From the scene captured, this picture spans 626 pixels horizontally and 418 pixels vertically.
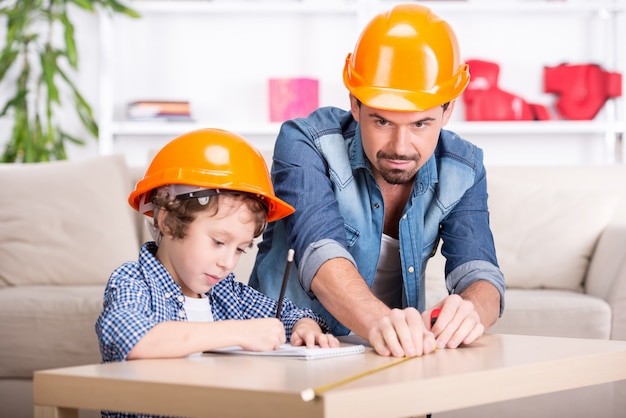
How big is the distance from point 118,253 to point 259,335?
189cm

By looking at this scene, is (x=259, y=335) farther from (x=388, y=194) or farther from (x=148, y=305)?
(x=388, y=194)

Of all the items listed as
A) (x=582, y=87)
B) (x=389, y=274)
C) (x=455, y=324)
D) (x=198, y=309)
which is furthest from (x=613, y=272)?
(x=582, y=87)

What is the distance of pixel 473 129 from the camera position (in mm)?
4551

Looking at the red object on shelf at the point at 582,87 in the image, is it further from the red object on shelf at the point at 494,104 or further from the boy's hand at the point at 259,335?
the boy's hand at the point at 259,335

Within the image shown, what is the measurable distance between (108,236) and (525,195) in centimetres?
147

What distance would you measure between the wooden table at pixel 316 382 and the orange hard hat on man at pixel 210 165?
11.4 inches

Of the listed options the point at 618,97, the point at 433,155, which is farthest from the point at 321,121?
the point at 618,97

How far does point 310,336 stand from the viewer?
1441mm

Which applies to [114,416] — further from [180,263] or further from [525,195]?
[525,195]

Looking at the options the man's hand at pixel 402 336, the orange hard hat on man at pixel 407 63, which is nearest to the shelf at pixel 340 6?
the orange hard hat on man at pixel 407 63

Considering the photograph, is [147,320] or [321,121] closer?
[147,320]

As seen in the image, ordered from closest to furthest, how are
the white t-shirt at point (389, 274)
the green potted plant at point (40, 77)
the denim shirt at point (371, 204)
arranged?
the denim shirt at point (371, 204) < the white t-shirt at point (389, 274) < the green potted plant at point (40, 77)

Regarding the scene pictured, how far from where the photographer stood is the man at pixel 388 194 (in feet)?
5.43

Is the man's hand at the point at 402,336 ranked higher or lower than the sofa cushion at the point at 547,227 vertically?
higher
